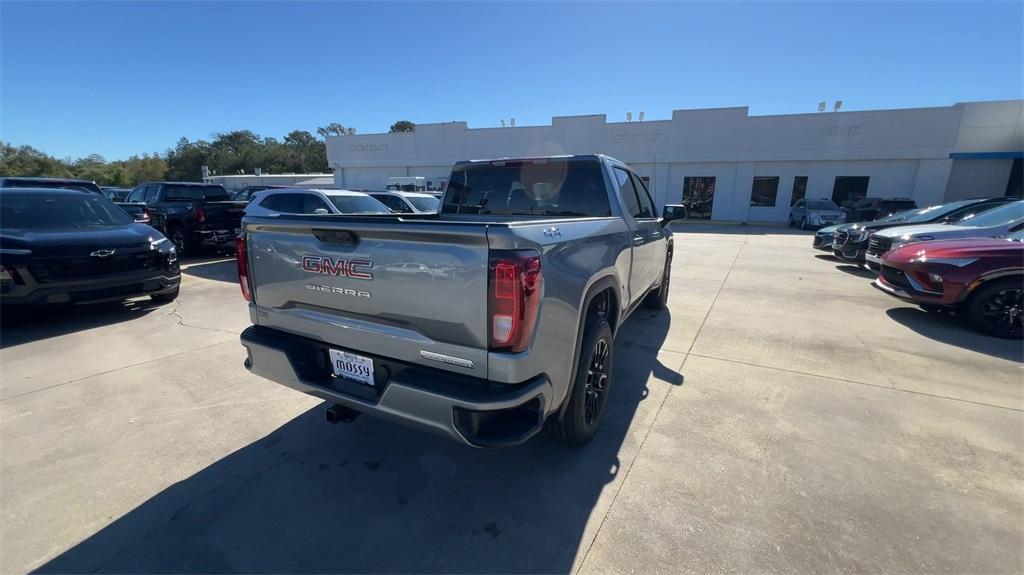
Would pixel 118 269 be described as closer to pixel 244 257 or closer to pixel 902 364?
pixel 244 257

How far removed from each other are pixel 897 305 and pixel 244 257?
8.76 meters

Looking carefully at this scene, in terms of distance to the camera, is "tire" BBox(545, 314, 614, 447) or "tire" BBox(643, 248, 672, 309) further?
"tire" BBox(643, 248, 672, 309)

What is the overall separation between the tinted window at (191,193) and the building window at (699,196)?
23597 millimetres

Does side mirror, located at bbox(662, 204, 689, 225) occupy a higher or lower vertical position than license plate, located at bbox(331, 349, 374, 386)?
higher

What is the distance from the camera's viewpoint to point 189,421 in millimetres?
3219

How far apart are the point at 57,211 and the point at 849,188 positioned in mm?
→ 31068

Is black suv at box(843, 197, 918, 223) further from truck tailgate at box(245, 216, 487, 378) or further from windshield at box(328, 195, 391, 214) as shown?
truck tailgate at box(245, 216, 487, 378)

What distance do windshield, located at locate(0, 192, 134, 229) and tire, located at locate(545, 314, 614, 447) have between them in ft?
22.5

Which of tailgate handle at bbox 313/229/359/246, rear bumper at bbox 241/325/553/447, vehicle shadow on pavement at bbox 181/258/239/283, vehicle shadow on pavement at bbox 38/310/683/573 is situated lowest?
vehicle shadow on pavement at bbox 181/258/239/283

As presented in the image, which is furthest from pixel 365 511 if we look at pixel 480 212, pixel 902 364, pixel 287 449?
pixel 902 364

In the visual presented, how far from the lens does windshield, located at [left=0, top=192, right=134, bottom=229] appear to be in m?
5.23

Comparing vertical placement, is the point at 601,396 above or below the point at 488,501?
above

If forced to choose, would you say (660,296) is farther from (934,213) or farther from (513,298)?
(934,213)

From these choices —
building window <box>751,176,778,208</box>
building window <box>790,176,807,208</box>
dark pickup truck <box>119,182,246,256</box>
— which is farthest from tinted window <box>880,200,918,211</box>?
dark pickup truck <box>119,182,246,256</box>
